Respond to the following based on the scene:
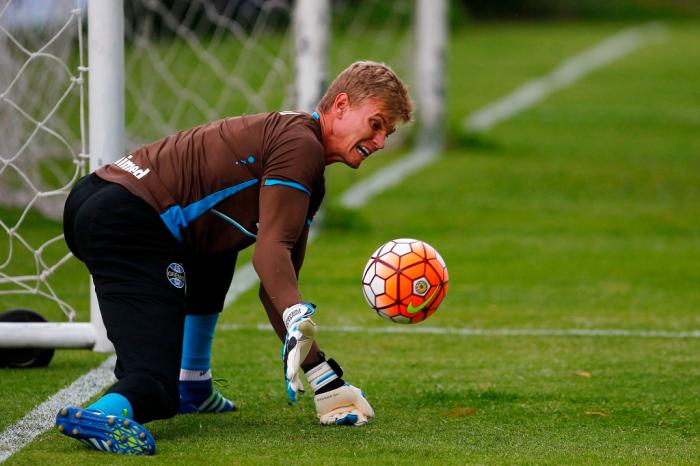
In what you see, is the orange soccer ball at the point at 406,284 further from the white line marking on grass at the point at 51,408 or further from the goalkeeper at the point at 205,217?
the white line marking on grass at the point at 51,408

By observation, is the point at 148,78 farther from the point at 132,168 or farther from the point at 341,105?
the point at 341,105

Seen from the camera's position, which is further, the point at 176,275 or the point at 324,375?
the point at 324,375

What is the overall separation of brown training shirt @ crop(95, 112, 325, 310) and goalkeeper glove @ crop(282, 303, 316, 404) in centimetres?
9

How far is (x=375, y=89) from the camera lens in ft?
13.2

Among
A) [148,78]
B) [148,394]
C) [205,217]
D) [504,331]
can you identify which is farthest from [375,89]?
[148,78]

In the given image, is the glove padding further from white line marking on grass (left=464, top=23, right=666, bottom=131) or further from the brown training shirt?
white line marking on grass (left=464, top=23, right=666, bottom=131)

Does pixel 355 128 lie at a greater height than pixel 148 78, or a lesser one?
lesser

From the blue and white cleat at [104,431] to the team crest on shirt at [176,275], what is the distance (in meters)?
0.52

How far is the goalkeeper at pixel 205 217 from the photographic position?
3879 millimetres

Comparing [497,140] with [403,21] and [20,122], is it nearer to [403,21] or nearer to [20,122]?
[403,21]

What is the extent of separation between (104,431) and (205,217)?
0.80 metres

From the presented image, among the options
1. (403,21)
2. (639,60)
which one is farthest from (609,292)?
(639,60)

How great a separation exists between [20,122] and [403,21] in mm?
5997

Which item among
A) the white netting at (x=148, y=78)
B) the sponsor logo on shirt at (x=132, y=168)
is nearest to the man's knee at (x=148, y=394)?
the sponsor logo on shirt at (x=132, y=168)
